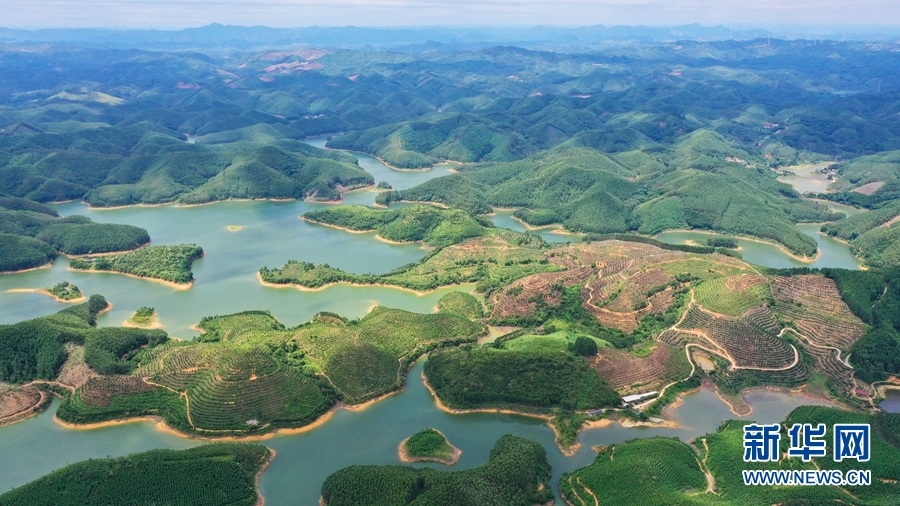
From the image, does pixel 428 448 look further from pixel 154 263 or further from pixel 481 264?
pixel 154 263

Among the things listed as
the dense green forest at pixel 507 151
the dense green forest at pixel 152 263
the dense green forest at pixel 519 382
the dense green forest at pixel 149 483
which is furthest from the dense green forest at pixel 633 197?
the dense green forest at pixel 149 483

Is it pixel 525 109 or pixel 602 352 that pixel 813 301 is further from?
pixel 525 109

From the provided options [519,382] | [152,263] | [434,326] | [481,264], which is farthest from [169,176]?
[519,382]

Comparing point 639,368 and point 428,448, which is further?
point 639,368

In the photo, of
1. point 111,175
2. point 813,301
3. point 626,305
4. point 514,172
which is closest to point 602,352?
point 626,305

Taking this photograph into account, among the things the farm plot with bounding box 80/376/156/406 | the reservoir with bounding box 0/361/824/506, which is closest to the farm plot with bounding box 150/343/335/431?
the farm plot with bounding box 80/376/156/406

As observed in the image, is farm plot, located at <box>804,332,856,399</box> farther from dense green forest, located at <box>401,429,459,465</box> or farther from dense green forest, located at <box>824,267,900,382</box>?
dense green forest, located at <box>401,429,459,465</box>

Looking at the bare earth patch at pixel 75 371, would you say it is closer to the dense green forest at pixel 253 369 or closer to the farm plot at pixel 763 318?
the dense green forest at pixel 253 369

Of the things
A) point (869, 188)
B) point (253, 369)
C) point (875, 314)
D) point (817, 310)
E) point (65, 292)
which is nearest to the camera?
point (253, 369)
